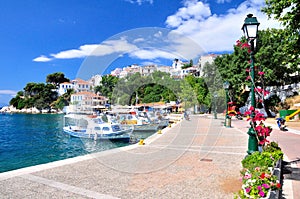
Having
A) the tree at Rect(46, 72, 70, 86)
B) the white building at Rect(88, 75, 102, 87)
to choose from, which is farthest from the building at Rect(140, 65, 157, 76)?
the tree at Rect(46, 72, 70, 86)

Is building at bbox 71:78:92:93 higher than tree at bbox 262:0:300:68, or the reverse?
tree at bbox 262:0:300:68

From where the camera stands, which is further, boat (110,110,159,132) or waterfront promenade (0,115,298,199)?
boat (110,110,159,132)

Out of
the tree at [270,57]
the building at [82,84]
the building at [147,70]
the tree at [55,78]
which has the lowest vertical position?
the building at [82,84]

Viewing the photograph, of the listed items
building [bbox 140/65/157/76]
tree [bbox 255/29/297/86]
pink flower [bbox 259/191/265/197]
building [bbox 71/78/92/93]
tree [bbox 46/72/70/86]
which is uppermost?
tree [bbox 46/72/70/86]

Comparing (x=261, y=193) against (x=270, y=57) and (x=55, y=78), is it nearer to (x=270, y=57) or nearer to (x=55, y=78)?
(x=270, y=57)

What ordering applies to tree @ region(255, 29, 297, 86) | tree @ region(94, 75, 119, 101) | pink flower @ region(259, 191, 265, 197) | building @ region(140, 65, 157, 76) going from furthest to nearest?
1. tree @ region(255, 29, 297, 86)
2. building @ region(140, 65, 157, 76)
3. tree @ region(94, 75, 119, 101)
4. pink flower @ region(259, 191, 265, 197)

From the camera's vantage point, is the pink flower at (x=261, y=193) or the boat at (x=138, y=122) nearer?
the pink flower at (x=261, y=193)

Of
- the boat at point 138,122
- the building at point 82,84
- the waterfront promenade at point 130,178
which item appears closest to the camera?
the waterfront promenade at point 130,178

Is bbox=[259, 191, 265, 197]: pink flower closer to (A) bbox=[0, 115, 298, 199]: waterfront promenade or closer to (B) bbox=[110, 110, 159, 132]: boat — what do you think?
(A) bbox=[0, 115, 298, 199]: waterfront promenade

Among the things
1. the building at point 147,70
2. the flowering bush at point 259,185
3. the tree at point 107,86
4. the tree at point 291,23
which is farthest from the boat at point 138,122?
the flowering bush at point 259,185

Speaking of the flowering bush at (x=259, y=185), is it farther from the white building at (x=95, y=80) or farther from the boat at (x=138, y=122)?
the boat at (x=138, y=122)

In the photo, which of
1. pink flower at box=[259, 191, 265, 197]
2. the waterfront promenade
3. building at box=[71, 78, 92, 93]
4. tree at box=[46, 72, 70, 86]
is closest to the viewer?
pink flower at box=[259, 191, 265, 197]

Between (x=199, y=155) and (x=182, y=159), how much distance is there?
1.07 metres

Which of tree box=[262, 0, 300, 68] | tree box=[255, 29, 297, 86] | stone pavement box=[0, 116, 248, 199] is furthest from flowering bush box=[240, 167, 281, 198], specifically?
tree box=[255, 29, 297, 86]
